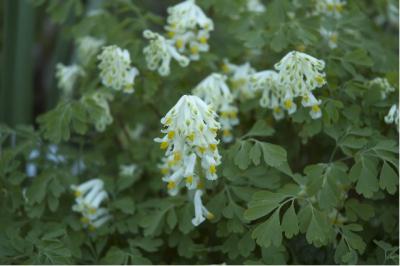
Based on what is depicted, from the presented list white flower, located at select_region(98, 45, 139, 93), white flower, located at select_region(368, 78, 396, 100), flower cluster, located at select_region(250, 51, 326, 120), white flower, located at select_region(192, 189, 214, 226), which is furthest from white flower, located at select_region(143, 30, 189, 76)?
white flower, located at select_region(368, 78, 396, 100)

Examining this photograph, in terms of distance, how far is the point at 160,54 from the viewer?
2.49 metres

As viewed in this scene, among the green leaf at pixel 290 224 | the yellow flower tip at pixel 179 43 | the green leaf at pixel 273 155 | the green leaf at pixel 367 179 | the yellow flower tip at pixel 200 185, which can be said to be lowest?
the yellow flower tip at pixel 200 185

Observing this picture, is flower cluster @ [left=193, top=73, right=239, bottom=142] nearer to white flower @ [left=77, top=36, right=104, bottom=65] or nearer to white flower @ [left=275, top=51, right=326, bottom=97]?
white flower @ [left=275, top=51, right=326, bottom=97]

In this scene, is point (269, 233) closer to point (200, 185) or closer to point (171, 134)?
point (200, 185)

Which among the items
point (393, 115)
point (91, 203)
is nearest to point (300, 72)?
point (393, 115)

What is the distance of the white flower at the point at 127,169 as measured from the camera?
272 cm

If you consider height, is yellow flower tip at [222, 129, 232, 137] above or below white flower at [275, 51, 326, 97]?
below

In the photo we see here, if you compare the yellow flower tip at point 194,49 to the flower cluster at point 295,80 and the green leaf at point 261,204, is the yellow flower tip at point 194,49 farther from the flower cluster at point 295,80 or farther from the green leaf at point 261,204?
the green leaf at point 261,204

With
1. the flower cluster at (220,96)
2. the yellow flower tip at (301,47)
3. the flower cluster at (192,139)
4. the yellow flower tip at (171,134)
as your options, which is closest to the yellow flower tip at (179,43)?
the flower cluster at (220,96)

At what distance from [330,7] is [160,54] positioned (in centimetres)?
87

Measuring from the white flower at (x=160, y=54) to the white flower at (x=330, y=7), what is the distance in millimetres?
733

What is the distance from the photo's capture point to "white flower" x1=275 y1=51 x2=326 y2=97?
7.03 feet

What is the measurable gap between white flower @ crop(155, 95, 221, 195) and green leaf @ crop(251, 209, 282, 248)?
0.25 meters

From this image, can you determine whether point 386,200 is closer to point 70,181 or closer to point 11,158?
point 70,181
